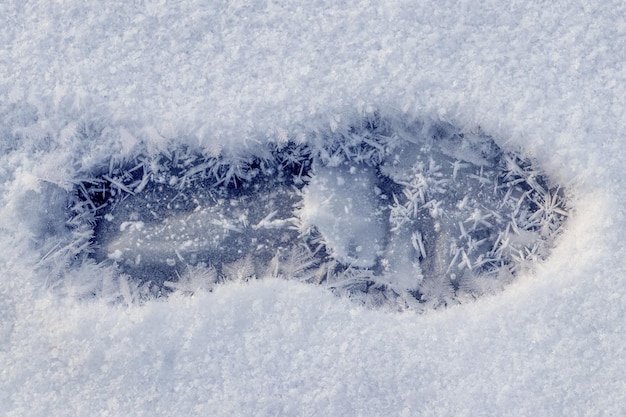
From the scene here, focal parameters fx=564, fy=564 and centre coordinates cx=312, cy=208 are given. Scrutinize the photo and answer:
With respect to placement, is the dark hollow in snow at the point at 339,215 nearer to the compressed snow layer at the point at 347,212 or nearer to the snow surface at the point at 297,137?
the compressed snow layer at the point at 347,212

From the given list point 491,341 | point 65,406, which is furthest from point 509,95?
point 65,406

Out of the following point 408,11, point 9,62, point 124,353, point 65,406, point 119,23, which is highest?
point 408,11

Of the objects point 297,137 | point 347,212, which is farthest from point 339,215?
point 297,137

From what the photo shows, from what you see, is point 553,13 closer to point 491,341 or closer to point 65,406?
point 491,341

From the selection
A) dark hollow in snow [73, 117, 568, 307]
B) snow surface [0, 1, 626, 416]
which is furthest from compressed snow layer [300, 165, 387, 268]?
snow surface [0, 1, 626, 416]

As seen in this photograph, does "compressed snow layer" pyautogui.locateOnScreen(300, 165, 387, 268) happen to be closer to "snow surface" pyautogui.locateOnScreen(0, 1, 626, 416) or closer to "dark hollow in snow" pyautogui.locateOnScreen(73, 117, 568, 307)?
"dark hollow in snow" pyautogui.locateOnScreen(73, 117, 568, 307)

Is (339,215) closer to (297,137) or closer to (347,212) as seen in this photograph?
(347,212)
